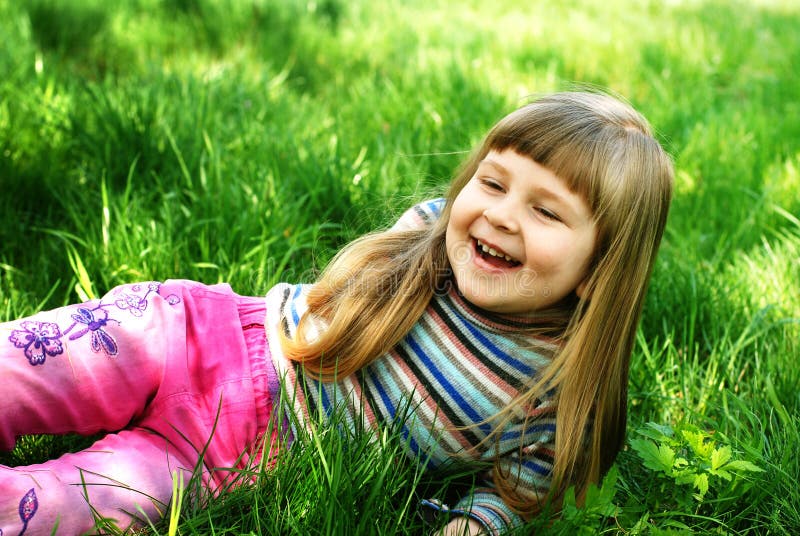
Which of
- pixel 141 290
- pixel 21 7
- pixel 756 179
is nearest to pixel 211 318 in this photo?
pixel 141 290

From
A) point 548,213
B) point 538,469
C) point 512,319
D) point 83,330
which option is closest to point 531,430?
point 538,469

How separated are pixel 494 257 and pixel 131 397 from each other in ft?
2.54

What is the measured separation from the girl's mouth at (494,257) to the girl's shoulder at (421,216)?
317mm

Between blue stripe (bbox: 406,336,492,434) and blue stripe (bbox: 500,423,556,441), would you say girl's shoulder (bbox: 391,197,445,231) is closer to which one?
blue stripe (bbox: 406,336,492,434)

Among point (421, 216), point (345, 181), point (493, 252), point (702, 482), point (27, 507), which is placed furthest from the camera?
point (345, 181)

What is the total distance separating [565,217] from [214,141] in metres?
1.47

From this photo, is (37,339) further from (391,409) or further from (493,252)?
(493,252)

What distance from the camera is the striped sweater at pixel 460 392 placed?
5.26 ft

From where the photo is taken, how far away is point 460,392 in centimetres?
162

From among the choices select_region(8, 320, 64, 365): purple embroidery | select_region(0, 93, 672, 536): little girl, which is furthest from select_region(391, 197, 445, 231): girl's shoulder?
select_region(8, 320, 64, 365): purple embroidery

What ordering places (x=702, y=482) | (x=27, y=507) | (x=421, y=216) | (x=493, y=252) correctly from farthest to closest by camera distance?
1. (x=421, y=216)
2. (x=493, y=252)
3. (x=702, y=482)
4. (x=27, y=507)

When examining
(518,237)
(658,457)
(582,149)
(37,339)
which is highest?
(582,149)

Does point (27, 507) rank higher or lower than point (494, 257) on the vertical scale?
lower

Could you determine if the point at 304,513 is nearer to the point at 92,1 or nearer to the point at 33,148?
the point at 33,148
